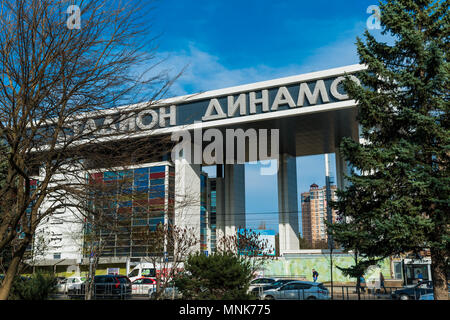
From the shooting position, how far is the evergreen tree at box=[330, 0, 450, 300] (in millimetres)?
13227

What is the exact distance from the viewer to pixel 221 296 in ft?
38.1

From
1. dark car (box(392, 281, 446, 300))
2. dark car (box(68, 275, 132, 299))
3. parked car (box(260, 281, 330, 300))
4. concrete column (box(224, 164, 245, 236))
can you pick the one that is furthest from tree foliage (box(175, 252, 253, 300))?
concrete column (box(224, 164, 245, 236))

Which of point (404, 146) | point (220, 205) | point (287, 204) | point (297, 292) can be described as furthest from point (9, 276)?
point (220, 205)

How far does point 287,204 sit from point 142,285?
17.7m

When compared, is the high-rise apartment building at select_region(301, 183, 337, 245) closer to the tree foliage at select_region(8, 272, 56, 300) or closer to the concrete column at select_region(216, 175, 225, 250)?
the concrete column at select_region(216, 175, 225, 250)

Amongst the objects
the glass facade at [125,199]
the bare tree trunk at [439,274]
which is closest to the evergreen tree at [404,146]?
the bare tree trunk at [439,274]

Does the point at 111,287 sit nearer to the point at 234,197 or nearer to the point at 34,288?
the point at 34,288

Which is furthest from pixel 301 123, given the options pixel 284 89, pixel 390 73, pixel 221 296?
pixel 221 296

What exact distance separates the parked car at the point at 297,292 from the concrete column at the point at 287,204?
16.9m

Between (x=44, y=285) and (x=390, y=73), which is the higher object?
(x=390, y=73)

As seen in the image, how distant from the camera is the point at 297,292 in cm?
2280

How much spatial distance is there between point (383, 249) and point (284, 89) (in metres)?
21.2

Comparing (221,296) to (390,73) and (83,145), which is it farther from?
(390,73)

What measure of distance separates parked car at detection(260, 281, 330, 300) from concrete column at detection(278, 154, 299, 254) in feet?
55.3
